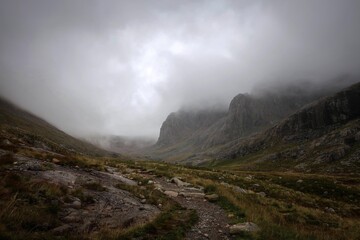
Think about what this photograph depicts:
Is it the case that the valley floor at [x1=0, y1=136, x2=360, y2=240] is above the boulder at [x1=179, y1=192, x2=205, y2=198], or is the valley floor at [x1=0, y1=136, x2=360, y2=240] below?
below

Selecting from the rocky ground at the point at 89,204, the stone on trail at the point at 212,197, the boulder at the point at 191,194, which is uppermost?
the stone on trail at the point at 212,197

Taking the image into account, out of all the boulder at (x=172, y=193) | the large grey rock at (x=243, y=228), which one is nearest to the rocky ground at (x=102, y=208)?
the large grey rock at (x=243, y=228)

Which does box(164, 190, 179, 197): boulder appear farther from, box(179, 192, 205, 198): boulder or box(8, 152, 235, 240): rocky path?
box(8, 152, 235, 240): rocky path

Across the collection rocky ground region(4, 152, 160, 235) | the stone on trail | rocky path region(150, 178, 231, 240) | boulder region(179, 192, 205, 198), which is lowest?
rocky ground region(4, 152, 160, 235)

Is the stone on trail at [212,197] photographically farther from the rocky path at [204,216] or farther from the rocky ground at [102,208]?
the rocky path at [204,216]

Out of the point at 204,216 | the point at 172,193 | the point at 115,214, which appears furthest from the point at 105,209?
the point at 172,193

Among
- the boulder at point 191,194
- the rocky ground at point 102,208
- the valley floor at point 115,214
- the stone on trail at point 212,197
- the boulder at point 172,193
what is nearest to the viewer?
the valley floor at point 115,214

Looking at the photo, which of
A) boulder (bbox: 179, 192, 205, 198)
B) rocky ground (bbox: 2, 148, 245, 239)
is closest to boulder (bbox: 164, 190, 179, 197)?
boulder (bbox: 179, 192, 205, 198)

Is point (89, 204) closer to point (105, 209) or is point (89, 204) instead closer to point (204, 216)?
point (105, 209)

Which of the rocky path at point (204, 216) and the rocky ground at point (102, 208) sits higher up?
the rocky path at point (204, 216)

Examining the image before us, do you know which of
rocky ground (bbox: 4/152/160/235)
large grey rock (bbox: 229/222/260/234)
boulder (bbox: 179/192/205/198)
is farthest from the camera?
boulder (bbox: 179/192/205/198)

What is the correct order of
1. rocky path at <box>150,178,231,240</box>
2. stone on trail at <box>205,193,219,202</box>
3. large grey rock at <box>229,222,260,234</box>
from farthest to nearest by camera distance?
stone on trail at <box>205,193,219,202</box>, large grey rock at <box>229,222,260,234</box>, rocky path at <box>150,178,231,240</box>

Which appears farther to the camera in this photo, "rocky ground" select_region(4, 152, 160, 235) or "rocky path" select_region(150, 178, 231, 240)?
"rocky path" select_region(150, 178, 231, 240)

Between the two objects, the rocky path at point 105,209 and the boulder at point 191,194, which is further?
the boulder at point 191,194
